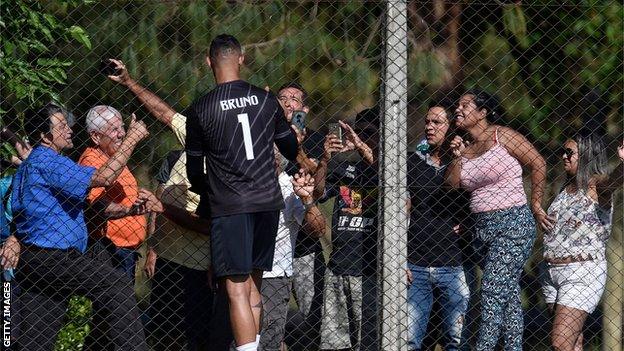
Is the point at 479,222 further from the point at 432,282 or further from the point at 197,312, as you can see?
the point at 197,312

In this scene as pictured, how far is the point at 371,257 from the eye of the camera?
289 inches

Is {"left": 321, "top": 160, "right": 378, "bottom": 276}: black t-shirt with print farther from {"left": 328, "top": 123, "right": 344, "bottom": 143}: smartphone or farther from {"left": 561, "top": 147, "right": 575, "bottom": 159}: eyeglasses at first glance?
{"left": 561, "top": 147, "right": 575, "bottom": 159}: eyeglasses

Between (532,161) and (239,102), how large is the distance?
192cm

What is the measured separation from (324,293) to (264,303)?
Result: 20.3 inches

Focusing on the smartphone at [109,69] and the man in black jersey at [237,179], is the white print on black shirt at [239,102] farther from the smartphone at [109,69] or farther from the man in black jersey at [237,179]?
the smartphone at [109,69]

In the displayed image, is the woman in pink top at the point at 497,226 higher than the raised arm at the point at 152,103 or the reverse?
the reverse

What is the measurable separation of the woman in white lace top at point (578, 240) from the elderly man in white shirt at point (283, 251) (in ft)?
4.64

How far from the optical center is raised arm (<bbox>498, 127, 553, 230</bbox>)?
7.34m

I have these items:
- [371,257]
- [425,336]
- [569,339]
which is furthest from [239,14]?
[569,339]

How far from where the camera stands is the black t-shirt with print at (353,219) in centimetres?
728

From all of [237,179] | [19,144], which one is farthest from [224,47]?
[19,144]

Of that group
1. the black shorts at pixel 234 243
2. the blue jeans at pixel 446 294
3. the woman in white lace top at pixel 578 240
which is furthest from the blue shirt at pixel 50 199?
the woman in white lace top at pixel 578 240

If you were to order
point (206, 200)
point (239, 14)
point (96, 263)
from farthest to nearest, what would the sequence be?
point (239, 14) < point (96, 263) < point (206, 200)
